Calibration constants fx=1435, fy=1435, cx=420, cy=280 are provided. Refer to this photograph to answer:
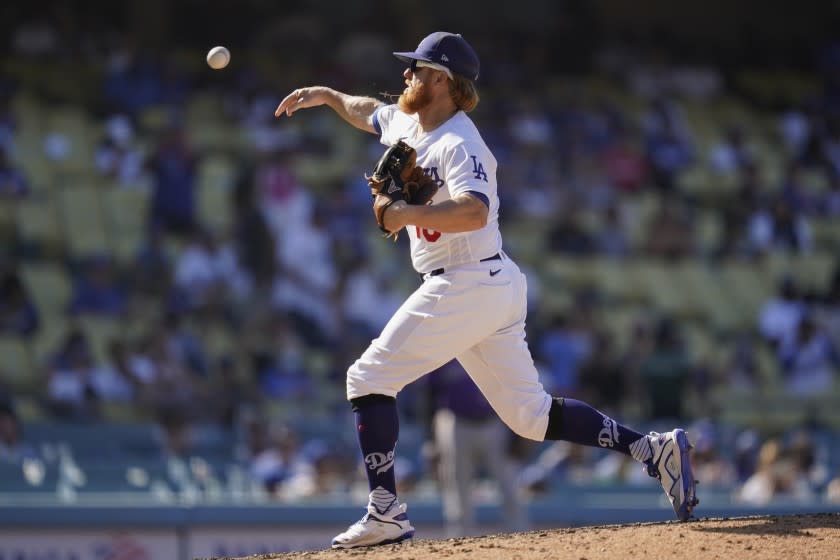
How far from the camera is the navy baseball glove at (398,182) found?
491 cm

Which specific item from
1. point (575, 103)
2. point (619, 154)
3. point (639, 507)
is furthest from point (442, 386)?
point (575, 103)

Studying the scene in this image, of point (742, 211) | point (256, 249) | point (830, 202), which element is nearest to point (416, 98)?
point (256, 249)

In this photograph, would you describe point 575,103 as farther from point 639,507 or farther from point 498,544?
point 498,544

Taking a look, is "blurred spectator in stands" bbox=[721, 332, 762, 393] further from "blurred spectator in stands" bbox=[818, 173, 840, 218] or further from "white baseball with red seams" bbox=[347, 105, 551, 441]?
"white baseball with red seams" bbox=[347, 105, 551, 441]

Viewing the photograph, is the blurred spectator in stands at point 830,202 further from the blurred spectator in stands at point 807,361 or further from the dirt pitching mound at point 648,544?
the dirt pitching mound at point 648,544

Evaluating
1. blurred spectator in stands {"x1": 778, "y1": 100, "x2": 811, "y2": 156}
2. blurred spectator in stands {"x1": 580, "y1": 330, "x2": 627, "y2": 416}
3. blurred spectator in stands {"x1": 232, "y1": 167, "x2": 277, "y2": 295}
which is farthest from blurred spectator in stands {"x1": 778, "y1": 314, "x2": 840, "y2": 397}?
blurred spectator in stands {"x1": 232, "y1": 167, "x2": 277, "y2": 295}

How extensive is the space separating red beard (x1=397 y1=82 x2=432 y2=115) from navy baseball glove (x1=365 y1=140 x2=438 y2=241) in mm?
206

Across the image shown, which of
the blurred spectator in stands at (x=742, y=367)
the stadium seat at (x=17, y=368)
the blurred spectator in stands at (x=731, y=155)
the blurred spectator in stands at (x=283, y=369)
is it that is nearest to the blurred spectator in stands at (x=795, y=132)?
the blurred spectator in stands at (x=731, y=155)

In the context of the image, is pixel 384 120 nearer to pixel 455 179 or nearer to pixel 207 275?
pixel 455 179

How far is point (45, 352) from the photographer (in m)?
10.8

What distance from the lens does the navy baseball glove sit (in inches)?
193

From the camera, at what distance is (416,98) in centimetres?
514

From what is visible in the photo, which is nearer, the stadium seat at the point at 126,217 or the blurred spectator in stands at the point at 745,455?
the blurred spectator in stands at the point at 745,455

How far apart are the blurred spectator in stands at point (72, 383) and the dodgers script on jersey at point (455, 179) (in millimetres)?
5934
